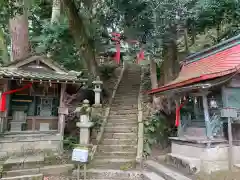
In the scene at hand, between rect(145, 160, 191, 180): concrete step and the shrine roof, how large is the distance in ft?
10.0

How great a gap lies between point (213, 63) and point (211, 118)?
2372mm

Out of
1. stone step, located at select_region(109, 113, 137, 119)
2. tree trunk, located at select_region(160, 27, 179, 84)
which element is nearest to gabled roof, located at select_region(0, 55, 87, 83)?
stone step, located at select_region(109, 113, 137, 119)

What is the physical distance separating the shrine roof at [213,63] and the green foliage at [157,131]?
1.48 metres

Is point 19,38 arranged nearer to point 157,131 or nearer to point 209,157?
point 157,131

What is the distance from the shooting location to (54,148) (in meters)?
8.34

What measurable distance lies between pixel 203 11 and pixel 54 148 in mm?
10164

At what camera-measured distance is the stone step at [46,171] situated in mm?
6551

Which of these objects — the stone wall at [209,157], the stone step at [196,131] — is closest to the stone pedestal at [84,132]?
the stone wall at [209,157]

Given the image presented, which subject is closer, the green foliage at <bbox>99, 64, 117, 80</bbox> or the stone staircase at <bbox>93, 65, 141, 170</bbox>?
the stone staircase at <bbox>93, 65, 141, 170</bbox>

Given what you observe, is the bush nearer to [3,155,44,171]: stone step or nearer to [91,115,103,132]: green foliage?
[91,115,103,132]: green foliage

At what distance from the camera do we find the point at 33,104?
29.3 feet

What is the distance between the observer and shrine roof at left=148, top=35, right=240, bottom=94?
655cm

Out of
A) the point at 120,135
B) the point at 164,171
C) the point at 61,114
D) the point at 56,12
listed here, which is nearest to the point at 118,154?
the point at 120,135

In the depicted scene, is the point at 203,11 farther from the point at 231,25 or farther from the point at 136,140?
the point at 136,140
